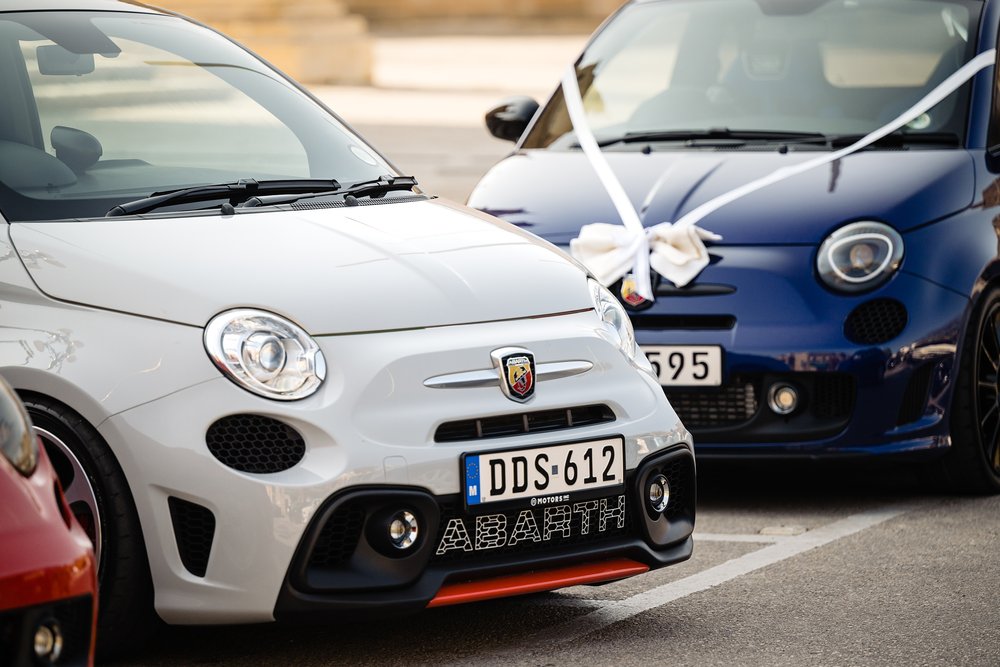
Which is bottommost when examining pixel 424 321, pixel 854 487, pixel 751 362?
pixel 854 487

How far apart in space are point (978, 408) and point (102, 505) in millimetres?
3214

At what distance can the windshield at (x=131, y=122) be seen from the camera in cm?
465

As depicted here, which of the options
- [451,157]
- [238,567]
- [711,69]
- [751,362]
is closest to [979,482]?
[751,362]

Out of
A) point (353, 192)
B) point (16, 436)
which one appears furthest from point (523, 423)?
point (16, 436)

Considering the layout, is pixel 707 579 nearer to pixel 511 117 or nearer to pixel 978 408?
pixel 978 408

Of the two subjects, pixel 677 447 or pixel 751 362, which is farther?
pixel 751 362

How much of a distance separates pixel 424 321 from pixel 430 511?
439 millimetres

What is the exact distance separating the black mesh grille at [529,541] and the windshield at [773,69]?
108 inches

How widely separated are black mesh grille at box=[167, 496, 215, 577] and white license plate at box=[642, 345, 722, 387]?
2299 millimetres

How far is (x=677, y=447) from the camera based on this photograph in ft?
14.9

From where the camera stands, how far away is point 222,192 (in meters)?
4.68

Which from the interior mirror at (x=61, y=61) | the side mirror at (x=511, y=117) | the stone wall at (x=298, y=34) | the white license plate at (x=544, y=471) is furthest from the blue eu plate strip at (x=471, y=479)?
the stone wall at (x=298, y=34)

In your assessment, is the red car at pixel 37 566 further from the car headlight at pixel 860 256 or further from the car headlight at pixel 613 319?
the car headlight at pixel 860 256

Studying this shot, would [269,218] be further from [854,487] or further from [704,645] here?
[854,487]
